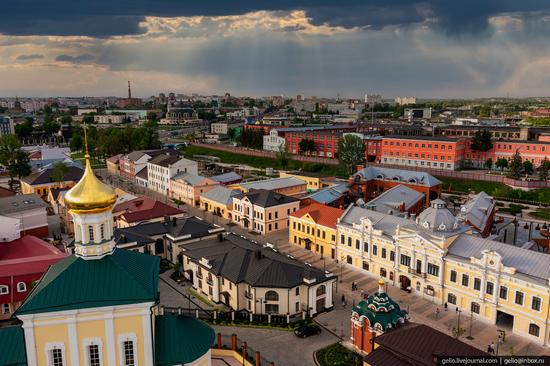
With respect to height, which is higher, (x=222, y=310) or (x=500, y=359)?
(x=500, y=359)

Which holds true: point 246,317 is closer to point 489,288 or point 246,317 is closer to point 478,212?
point 489,288

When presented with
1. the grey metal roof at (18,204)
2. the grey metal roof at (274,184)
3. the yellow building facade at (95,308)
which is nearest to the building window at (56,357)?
the yellow building facade at (95,308)

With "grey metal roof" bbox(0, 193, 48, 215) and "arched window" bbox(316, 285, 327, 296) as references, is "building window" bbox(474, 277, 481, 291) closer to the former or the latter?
"arched window" bbox(316, 285, 327, 296)

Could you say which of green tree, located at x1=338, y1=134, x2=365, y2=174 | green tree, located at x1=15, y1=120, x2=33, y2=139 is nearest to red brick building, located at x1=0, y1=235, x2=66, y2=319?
green tree, located at x1=338, y1=134, x2=365, y2=174

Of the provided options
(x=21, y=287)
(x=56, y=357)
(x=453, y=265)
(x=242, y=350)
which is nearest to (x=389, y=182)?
(x=453, y=265)

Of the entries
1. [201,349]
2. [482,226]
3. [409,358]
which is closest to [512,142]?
[482,226]

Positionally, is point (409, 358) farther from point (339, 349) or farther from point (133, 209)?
point (133, 209)

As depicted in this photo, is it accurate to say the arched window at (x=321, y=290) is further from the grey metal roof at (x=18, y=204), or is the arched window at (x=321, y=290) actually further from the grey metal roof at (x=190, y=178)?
the grey metal roof at (x=190, y=178)
